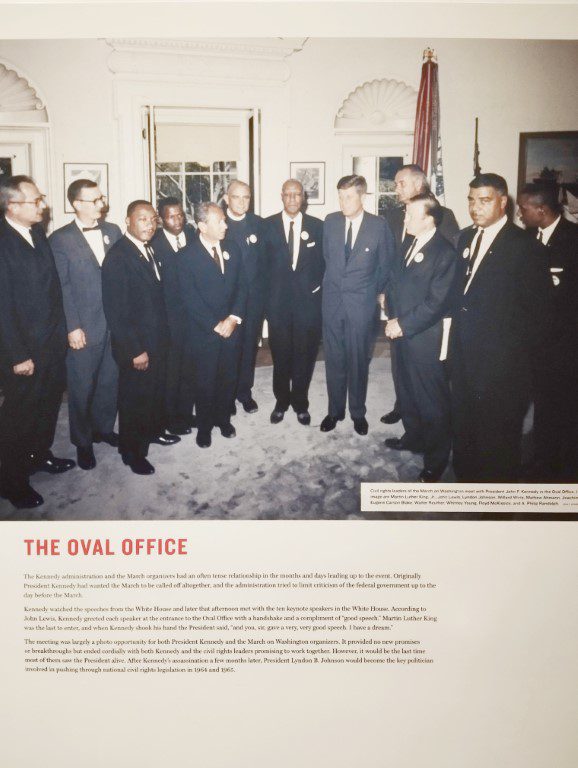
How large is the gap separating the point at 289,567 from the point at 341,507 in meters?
0.27

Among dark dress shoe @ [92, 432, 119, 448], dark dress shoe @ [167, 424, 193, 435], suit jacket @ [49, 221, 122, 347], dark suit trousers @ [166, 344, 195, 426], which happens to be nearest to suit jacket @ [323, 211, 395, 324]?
dark suit trousers @ [166, 344, 195, 426]

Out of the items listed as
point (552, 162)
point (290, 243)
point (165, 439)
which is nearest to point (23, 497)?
point (165, 439)

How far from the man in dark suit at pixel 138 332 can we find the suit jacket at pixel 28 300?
18 cm

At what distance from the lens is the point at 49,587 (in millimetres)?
1803

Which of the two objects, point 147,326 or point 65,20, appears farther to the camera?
point 147,326

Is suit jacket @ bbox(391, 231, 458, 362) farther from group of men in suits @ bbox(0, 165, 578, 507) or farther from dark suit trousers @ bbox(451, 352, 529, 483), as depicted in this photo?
dark suit trousers @ bbox(451, 352, 529, 483)

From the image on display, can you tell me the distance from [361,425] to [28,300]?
1.25 m

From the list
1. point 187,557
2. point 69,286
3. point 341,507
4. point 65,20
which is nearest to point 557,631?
point 341,507

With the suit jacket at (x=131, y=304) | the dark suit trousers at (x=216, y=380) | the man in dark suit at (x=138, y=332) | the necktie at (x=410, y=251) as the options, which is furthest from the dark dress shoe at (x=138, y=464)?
the necktie at (x=410, y=251)

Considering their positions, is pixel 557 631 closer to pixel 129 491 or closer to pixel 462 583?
pixel 462 583

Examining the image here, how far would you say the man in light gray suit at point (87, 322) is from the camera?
1.84 m

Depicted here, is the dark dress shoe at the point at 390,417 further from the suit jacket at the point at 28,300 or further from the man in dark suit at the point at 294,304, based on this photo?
the suit jacket at the point at 28,300

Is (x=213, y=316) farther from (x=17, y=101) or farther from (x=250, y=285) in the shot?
(x=17, y=101)

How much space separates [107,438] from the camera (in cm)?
196
